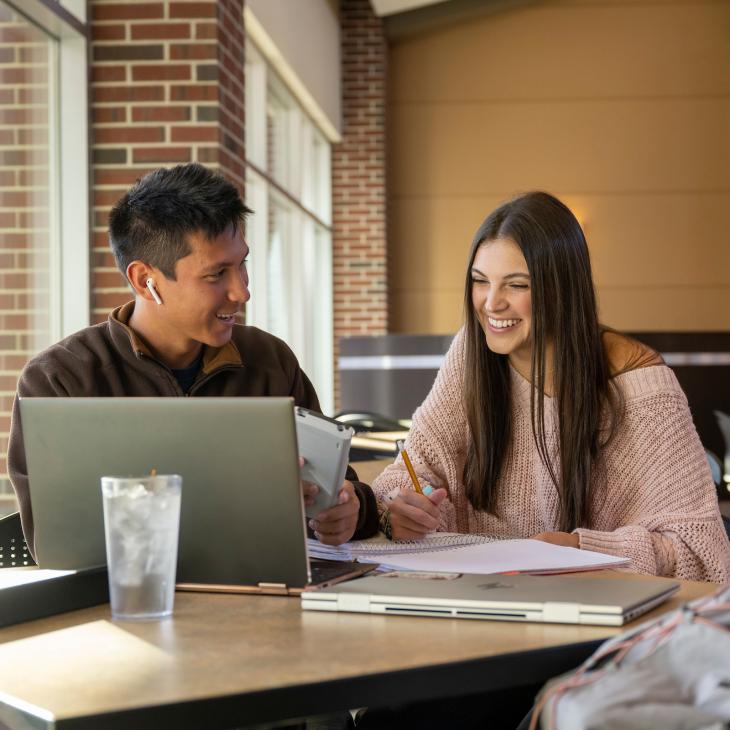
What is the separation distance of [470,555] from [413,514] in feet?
0.71

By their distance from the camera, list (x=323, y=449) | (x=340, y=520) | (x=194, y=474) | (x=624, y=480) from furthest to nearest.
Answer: (x=624, y=480)
(x=340, y=520)
(x=323, y=449)
(x=194, y=474)

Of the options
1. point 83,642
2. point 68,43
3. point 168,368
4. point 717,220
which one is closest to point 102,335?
point 168,368

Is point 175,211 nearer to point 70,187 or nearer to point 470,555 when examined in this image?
point 470,555

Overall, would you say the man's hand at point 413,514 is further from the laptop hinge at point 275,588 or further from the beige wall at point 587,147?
the beige wall at point 587,147

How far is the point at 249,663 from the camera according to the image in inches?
39.5

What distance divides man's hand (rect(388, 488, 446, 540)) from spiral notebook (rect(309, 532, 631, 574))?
0.08 ft

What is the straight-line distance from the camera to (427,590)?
121 cm

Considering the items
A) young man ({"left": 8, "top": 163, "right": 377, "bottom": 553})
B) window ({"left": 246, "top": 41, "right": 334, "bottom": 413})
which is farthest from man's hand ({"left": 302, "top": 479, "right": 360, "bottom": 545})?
window ({"left": 246, "top": 41, "right": 334, "bottom": 413})

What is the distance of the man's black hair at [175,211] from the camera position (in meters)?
2.00

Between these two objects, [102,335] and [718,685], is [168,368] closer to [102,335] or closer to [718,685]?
[102,335]

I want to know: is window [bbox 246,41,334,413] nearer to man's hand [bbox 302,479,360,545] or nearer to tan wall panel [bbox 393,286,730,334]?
tan wall panel [bbox 393,286,730,334]

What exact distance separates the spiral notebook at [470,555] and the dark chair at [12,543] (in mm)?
529

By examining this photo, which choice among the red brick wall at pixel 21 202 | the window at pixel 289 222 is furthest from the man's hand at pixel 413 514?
the window at pixel 289 222

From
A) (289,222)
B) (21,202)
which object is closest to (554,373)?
(21,202)
